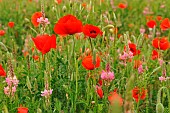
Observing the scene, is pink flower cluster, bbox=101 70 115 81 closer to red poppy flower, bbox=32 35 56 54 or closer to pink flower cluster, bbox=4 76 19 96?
red poppy flower, bbox=32 35 56 54

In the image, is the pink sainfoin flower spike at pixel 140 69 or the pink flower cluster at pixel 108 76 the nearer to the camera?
the pink flower cluster at pixel 108 76

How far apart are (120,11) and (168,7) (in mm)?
671

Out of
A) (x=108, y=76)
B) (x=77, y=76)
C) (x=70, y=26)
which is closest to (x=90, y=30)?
(x=70, y=26)

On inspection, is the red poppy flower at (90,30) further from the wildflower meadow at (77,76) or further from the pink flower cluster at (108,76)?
the pink flower cluster at (108,76)

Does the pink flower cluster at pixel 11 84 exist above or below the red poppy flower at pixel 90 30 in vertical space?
below

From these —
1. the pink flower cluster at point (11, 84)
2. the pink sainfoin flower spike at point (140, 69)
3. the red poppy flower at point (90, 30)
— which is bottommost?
the pink flower cluster at point (11, 84)

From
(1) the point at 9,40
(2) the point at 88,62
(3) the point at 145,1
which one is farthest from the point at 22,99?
(3) the point at 145,1

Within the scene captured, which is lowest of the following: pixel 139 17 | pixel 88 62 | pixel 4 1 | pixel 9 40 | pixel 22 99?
pixel 22 99

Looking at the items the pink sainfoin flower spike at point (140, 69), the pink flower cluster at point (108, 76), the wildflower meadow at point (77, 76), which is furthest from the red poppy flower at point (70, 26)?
the pink sainfoin flower spike at point (140, 69)

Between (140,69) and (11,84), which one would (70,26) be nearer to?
(11,84)

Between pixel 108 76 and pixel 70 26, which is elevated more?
pixel 70 26

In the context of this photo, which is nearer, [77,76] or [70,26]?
[70,26]

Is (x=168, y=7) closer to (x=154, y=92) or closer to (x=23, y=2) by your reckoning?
(x=23, y=2)

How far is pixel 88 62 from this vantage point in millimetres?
1812
